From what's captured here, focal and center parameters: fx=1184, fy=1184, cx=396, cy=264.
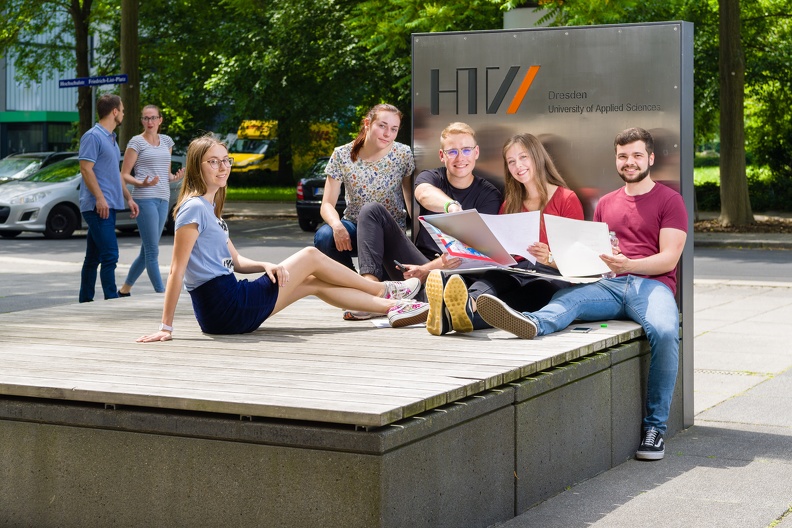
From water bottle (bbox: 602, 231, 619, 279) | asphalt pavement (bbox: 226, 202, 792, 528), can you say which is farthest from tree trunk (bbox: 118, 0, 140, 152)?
water bottle (bbox: 602, 231, 619, 279)

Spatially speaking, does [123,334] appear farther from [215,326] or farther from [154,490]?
[154,490]

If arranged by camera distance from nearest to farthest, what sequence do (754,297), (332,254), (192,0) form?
(332,254), (754,297), (192,0)

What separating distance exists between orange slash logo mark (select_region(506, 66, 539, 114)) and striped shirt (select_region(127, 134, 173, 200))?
4728mm

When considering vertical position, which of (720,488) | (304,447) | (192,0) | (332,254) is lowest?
(720,488)

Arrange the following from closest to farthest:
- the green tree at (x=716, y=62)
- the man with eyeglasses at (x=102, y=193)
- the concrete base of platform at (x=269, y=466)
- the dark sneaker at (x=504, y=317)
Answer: the concrete base of platform at (x=269, y=466), the dark sneaker at (x=504, y=317), the man with eyeglasses at (x=102, y=193), the green tree at (x=716, y=62)

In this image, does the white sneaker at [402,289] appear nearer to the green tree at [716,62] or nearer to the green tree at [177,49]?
the green tree at [716,62]

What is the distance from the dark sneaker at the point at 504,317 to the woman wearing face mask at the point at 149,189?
5.93m

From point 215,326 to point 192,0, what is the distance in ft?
88.4

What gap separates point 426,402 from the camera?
425cm

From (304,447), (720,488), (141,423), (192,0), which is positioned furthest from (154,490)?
(192,0)

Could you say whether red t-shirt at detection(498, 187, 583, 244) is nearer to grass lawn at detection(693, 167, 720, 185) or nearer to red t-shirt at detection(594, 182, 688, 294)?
red t-shirt at detection(594, 182, 688, 294)

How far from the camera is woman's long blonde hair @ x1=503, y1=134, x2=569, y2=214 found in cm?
711

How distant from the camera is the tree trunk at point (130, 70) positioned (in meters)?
24.0

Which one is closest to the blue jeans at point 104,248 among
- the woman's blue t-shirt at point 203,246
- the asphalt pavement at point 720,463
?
the woman's blue t-shirt at point 203,246
